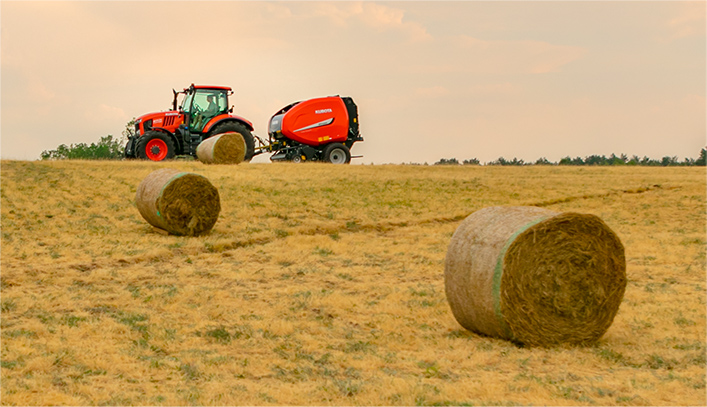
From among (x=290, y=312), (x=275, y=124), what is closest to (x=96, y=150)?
(x=275, y=124)

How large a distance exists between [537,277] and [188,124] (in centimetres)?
2253

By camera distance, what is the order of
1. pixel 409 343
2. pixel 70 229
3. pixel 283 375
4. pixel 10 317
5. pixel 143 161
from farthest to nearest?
pixel 143 161
pixel 70 229
pixel 10 317
pixel 409 343
pixel 283 375

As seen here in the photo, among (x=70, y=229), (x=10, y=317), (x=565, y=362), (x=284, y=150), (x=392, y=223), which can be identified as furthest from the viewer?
(x=284, y=150)

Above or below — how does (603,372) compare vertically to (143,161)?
below

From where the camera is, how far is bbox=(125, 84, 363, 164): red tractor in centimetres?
2869

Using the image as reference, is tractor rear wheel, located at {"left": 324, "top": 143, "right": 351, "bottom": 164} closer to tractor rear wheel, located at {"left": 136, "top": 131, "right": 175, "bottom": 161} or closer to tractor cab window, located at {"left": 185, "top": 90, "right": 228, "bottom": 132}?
tractor cab window, located at {"left": 185, "top": 90, "right": 228, "bottom": 132}

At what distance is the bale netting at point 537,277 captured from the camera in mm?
8312

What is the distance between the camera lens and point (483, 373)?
725 cm

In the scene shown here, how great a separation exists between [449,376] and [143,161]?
22.0m

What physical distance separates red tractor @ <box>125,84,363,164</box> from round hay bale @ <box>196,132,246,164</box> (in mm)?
1526

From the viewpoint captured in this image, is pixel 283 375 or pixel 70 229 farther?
pixel 70 229

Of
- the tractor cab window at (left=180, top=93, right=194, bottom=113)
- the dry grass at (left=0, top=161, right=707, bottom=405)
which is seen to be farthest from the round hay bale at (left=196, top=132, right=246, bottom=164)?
the dry grass at (left=0, top=161, right=707, bottom=405)

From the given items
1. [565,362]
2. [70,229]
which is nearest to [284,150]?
[70,229]

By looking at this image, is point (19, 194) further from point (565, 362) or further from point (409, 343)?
point (565, 362)
